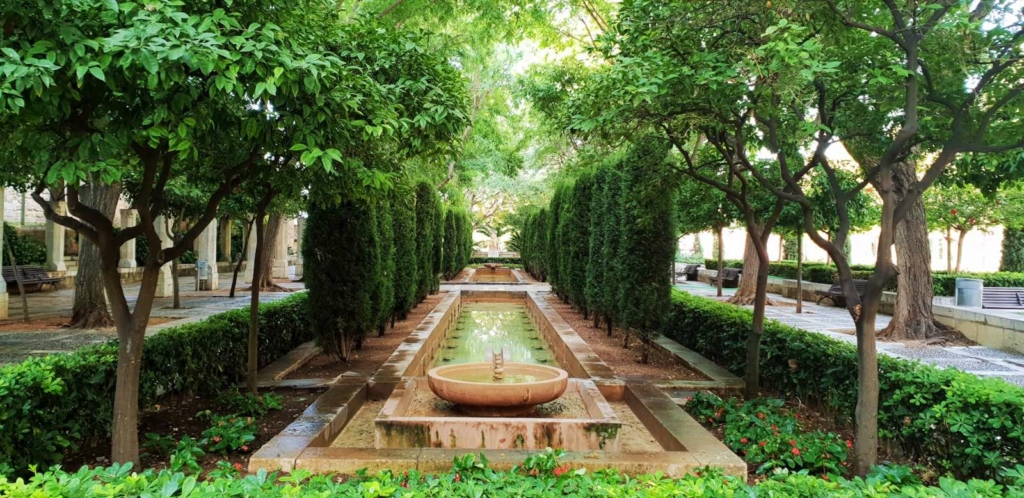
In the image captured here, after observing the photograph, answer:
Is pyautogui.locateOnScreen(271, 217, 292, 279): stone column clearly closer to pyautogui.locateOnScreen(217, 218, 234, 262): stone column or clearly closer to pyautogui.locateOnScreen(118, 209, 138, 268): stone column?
pyautogui.locateOnScreen(118, 209, 138, 268): stone column

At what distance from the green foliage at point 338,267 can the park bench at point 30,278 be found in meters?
14.4

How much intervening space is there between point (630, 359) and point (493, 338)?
4044 mm

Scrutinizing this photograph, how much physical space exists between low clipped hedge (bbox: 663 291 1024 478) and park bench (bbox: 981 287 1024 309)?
33.8 ft

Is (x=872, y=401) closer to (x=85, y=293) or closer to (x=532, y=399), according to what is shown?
(x=532, y=399)

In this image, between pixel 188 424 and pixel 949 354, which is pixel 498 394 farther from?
pixel 949 354

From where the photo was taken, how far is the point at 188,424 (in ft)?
18.1

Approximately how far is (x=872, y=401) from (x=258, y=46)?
448 centimetres

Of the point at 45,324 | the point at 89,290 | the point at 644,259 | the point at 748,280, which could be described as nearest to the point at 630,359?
the point at 644,259

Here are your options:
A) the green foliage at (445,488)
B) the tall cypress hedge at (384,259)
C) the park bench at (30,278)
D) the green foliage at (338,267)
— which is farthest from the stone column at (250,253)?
the green foliage at (445,488)

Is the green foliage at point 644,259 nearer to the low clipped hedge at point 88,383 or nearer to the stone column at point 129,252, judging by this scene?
the low clipped hedge at point 88,383

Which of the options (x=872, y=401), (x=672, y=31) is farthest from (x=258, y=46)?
(x=872, y=401)

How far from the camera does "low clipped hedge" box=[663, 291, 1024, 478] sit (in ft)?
12.9

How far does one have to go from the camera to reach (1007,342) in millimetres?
10719

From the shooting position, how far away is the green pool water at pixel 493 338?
10.4 metres
